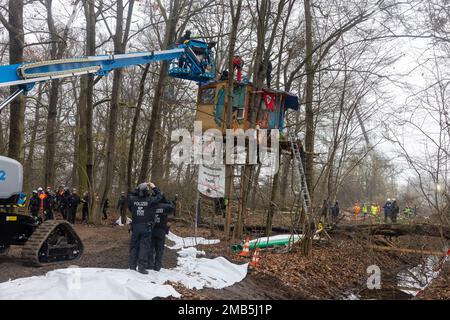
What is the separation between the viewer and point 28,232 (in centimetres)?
1043

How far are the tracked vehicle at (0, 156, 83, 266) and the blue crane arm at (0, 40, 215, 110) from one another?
56.7 inches

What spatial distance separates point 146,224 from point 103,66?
4814 mm

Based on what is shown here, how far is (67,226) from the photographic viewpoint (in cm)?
1061

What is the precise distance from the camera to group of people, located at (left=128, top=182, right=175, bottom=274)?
925cm

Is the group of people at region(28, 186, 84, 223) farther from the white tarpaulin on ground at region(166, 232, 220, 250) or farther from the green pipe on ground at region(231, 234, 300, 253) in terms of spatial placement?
the green pipe on ground at region(231, 234, 300, 253)

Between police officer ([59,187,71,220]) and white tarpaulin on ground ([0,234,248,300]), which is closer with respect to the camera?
white tarpaulin on ground ([0,234,248,300])

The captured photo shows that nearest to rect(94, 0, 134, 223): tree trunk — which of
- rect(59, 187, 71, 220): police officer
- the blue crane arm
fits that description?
rect(59, 187, 71, 220): police officer

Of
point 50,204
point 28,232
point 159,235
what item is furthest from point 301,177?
point 50,204

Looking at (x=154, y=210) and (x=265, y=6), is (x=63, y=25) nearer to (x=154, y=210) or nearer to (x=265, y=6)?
(x=265, y=6)

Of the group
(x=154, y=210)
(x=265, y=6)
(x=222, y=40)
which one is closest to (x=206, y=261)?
(x=154, y=210)

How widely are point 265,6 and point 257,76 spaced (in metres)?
2.53

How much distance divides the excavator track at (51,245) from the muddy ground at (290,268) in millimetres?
301

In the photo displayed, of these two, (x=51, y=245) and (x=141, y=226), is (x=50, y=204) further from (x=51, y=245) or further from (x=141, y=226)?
(x=141, y=226)

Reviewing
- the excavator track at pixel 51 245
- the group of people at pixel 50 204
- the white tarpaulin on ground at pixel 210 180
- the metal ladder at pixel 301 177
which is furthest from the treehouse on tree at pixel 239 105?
the excavator track at pixel 51 245
